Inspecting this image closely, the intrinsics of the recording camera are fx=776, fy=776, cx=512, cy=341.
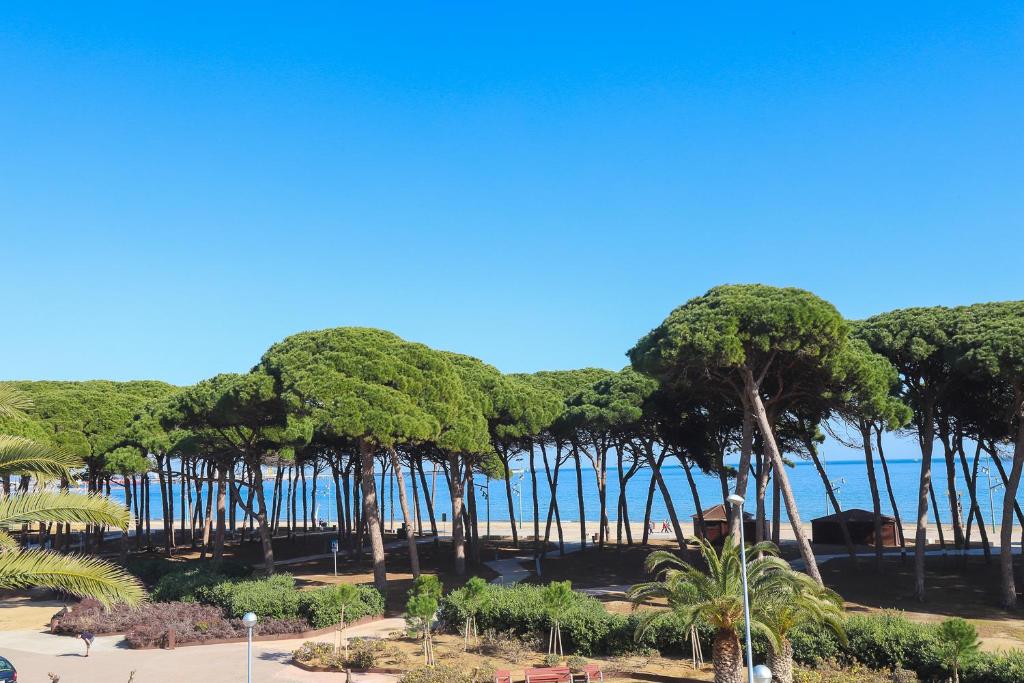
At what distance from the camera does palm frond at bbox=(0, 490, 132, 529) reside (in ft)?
32.7

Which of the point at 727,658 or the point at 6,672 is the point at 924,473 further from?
the point at 6,672

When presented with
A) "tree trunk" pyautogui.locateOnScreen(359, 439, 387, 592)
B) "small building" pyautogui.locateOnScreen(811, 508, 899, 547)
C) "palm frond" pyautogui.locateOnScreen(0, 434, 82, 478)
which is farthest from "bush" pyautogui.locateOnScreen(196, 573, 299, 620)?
"small building" pyautogui.locateOnScreen(811, 508, 899, 547)

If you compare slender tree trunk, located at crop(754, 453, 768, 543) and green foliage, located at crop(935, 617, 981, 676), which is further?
slender tree trunk, located at crop(754, 453, 768, 543)

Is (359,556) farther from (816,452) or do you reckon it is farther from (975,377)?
(975,377)

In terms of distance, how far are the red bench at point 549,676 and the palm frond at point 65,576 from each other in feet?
28.8

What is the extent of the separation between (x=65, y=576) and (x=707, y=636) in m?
13.8

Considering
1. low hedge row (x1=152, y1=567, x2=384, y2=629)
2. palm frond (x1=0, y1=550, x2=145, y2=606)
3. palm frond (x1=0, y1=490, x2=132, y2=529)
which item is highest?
palm frond (x1=0, y1=490, x2=132, y2=529)

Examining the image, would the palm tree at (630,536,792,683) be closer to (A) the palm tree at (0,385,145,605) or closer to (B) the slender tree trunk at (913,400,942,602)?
(A) the palm tree at (0,385,145,605)

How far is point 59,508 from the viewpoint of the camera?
33.2 ft

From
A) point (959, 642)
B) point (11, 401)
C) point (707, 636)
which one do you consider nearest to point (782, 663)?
point (707, 636)

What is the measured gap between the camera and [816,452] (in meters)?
30.5

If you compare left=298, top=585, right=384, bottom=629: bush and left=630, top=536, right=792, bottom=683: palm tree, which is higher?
left=630, top=536, right=792, bottom=683: palm tree

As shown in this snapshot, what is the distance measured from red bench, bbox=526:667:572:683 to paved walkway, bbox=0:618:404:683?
324cm

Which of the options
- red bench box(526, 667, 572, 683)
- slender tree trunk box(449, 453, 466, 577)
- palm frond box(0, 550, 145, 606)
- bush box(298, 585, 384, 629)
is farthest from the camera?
slender tree trunk box(449, 453, 466, 577)
